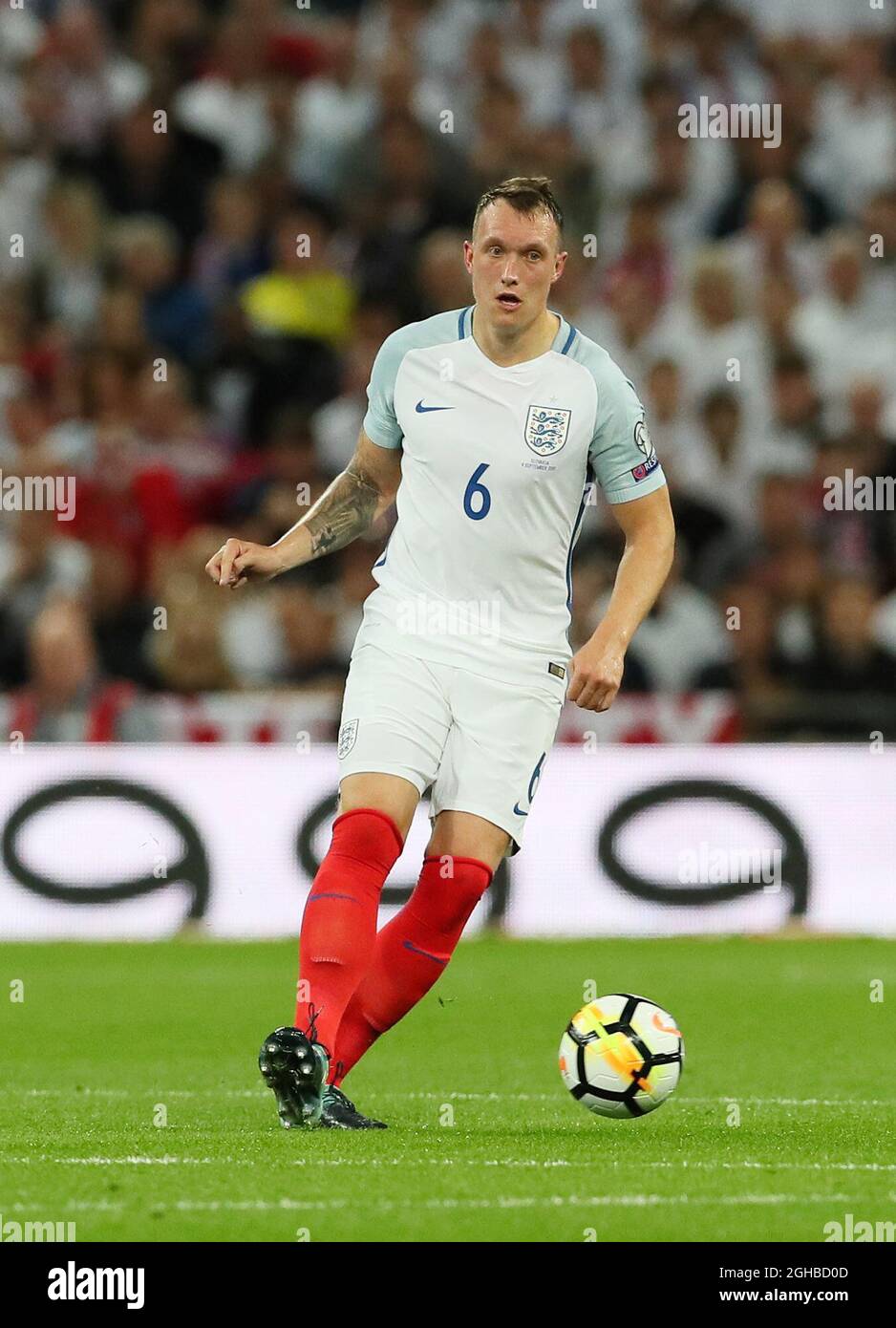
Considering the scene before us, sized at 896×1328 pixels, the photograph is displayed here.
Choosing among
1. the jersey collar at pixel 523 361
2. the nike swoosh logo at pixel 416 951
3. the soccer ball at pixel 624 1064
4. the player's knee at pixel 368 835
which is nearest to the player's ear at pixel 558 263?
the jersey collar at pixel 523 361

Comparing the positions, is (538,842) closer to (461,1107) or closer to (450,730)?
(461,1107)

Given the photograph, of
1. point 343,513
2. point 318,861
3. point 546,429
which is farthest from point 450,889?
point 318,861

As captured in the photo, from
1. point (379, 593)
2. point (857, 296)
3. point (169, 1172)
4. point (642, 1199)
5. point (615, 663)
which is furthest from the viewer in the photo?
point (857, 296)

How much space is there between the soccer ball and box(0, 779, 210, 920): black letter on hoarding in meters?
A: 5.63

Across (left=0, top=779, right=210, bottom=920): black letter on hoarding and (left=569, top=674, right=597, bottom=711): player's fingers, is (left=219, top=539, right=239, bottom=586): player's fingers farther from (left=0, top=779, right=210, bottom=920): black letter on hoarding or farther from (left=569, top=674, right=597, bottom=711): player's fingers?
(left=0, top=779, right=210, bottom=920): black letter on hoarding

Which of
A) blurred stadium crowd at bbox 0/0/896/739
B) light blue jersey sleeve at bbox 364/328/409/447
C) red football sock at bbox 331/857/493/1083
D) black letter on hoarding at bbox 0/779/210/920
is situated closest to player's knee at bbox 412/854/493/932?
red football sock at bbox 331/857/493/1083

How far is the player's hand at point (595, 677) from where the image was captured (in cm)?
558

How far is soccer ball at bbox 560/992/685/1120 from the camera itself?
5965mm

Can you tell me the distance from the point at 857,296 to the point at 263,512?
405 cm

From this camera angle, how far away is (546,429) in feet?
19.7

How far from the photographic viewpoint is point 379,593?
243 inches

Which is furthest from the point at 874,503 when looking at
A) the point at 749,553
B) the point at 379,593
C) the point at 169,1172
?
the point at 169,1172

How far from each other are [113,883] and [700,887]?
9.71 ft
